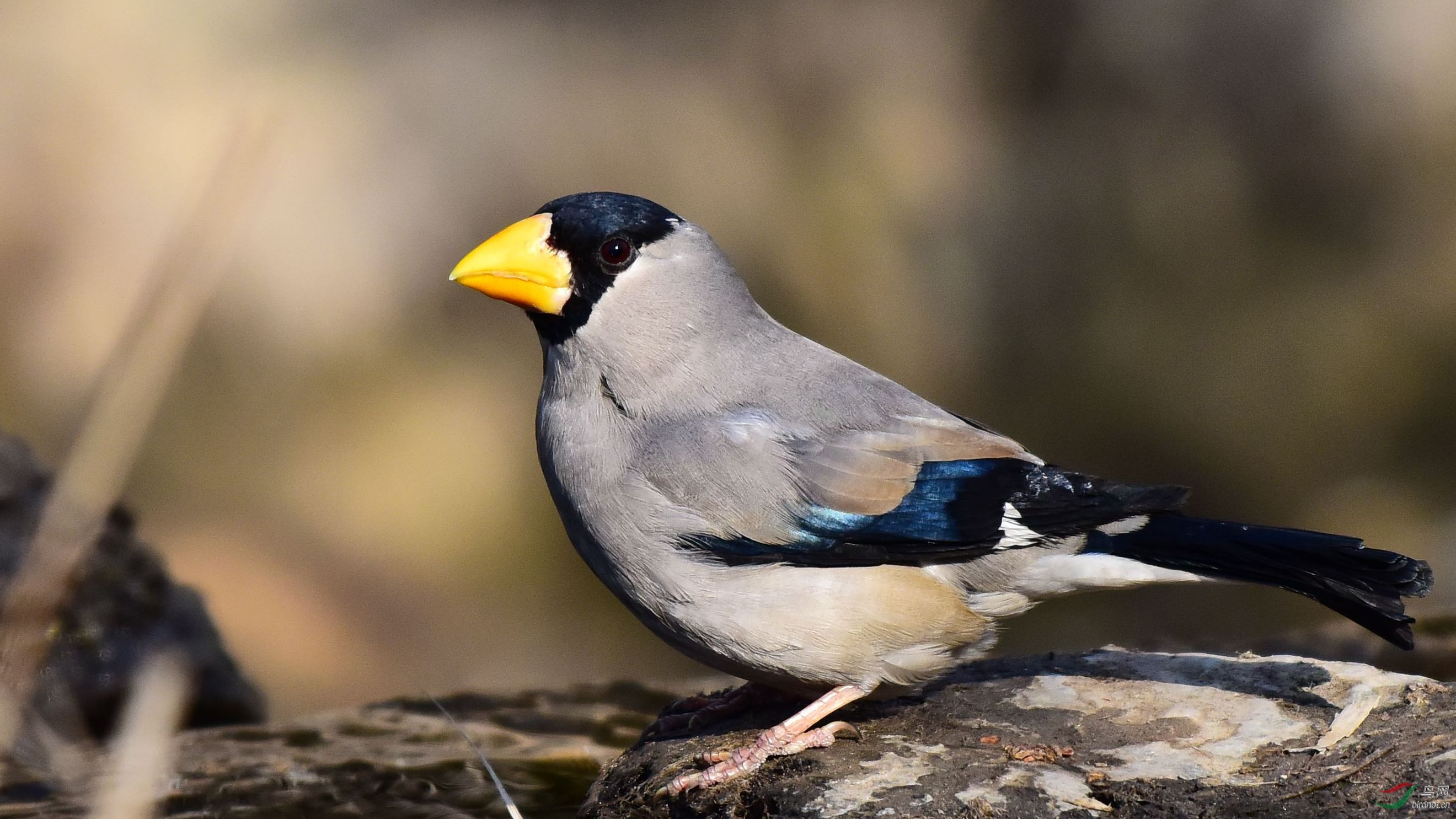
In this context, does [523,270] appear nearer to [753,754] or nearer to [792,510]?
[792,510]

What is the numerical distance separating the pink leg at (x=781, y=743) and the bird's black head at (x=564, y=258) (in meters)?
1.38

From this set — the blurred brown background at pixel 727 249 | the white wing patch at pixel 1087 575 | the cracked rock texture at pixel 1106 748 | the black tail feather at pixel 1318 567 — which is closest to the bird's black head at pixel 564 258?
the cracked rock texture at pixel 1106 748

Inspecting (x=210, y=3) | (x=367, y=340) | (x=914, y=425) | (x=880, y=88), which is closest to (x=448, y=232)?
(x=367, y=340)

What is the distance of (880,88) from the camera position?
9.34 meters

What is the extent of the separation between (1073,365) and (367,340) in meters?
4.62

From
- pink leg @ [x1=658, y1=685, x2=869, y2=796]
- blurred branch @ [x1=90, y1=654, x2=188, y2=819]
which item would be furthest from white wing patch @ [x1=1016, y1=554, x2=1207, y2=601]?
blurred branch @ [x1=90, y1=654, x2=188, y2=819]

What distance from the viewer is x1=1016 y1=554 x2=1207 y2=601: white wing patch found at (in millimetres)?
3996

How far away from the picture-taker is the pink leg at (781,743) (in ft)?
13.0

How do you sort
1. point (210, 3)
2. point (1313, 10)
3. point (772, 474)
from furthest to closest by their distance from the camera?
point (210, 3) → point (1313, 10) → point (772, 474)

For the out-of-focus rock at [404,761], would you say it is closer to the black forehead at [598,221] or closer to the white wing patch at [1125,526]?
the black forehead at [598,221]

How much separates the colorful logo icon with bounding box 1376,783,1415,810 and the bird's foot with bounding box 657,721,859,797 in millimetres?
1440

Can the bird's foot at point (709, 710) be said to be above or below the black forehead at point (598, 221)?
below

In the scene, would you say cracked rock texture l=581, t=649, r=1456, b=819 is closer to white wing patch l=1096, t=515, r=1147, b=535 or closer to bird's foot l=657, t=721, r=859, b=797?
bird's foot l=657, t=721, r=859, b=797

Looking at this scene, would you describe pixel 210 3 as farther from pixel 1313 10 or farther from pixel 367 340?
pixel 1313 10
